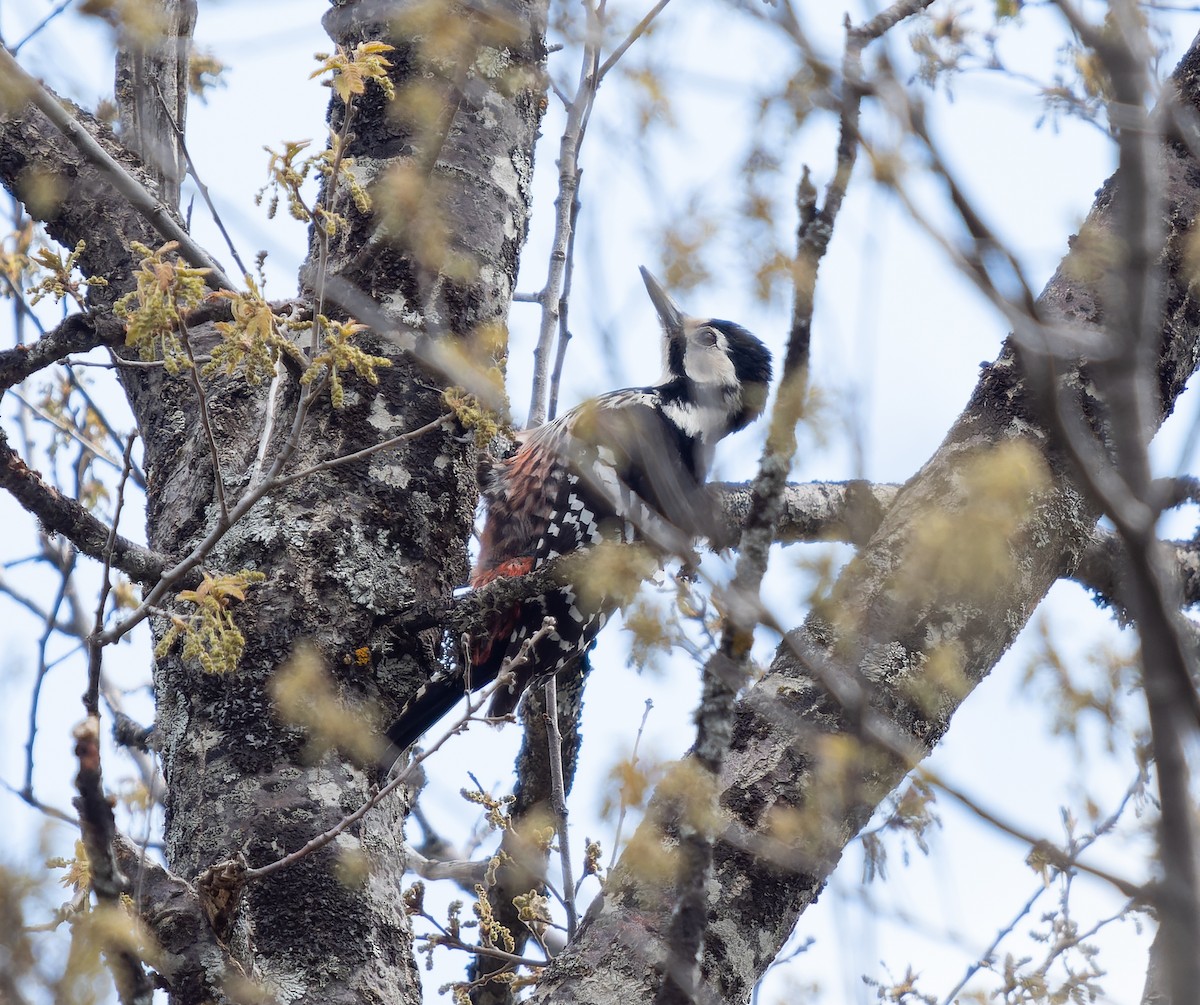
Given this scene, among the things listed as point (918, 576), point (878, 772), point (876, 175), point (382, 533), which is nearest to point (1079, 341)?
point (876, 175)

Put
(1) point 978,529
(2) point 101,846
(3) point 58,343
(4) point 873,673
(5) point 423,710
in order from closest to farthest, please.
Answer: (2) point 101,846
(1) point 978,529
(4) point 873,673
(3) point 58,343
(5) point 423,710

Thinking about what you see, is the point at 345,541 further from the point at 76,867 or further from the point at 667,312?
the point at 667,312

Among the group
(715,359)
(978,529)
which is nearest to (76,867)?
(978,529)

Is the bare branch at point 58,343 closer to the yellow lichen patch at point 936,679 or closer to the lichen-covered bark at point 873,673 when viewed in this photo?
the lichen-covered bark at point 873,673

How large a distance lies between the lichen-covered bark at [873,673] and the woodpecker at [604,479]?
64 cm

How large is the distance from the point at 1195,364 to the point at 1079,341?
1.19m

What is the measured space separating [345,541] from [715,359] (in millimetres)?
2853

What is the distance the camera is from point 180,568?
1808 millimetres

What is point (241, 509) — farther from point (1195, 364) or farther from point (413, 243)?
point (1195, 364)

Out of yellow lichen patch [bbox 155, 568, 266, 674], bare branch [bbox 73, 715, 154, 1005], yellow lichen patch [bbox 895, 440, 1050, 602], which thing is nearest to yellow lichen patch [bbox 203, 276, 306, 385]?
yellow lichen patch [bbox 155, 568, 266, 674]

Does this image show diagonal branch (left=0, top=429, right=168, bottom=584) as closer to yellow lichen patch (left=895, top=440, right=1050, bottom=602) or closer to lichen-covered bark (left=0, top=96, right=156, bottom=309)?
lichen-covered bark (left=0, top=96, right=156, bottom=309)

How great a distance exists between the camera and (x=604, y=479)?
3.87 metres

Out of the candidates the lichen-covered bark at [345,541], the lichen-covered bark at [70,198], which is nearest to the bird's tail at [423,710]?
the lichen-covered bark at [345,541]

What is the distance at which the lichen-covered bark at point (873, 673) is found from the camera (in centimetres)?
188
